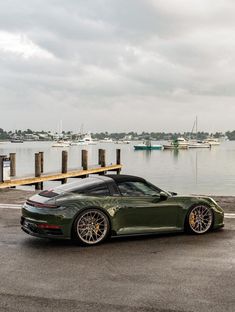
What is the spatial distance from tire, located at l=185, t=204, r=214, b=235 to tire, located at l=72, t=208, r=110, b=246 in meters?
1.87

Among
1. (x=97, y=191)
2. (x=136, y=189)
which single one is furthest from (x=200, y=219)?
(x=97, y=191)

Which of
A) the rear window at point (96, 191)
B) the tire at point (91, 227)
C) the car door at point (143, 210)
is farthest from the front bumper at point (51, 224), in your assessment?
the car door at point (143, 210)

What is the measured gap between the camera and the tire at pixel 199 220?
367 inches

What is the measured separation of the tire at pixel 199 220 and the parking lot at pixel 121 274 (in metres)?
0.20

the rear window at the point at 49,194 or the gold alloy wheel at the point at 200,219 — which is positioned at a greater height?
the rear window at the point at 49,194

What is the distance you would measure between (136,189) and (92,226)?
4.25ft

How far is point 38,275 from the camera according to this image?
6.44 m

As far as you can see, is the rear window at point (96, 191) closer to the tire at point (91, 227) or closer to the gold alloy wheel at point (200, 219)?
the tire at point (91, 227)

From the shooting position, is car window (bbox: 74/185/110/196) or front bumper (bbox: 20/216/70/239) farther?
car window (bbox: 74/185/110/196)

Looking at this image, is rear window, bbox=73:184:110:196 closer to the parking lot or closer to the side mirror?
the parking lot

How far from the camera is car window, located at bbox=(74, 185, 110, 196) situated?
8742mm

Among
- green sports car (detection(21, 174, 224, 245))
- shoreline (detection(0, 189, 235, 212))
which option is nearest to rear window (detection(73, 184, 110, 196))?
green sports car (detection(21, 174, 224, 245))

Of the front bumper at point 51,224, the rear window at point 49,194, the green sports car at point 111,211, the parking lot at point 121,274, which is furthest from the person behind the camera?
the rear window at point 49,194

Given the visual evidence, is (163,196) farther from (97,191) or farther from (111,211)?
(97,191)
